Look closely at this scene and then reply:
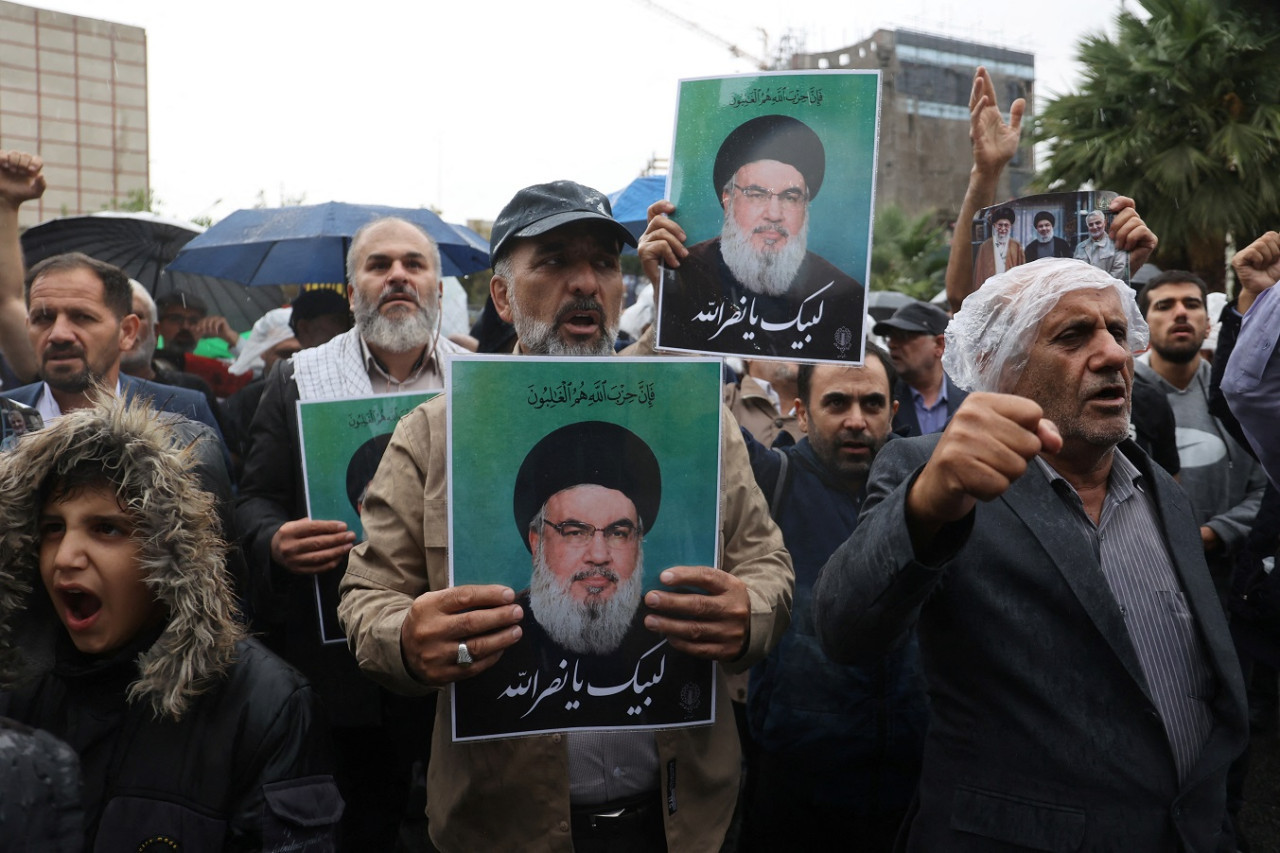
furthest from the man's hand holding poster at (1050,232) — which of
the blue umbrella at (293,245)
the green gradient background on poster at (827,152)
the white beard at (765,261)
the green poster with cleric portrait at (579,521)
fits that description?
the blue umbrella at (293,245)

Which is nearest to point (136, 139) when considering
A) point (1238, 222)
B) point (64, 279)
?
point (1238, 222)

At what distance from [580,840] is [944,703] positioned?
2.44 feet

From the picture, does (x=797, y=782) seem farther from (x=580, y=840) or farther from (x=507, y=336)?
(x=507, y=336)

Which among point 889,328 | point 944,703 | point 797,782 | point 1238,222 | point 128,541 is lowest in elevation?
point 797,782

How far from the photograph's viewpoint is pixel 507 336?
166 inches

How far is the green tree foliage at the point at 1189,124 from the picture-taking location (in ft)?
34.6

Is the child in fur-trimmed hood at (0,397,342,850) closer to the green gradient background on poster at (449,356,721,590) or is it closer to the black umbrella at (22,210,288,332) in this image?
the green gradient background on poster at (449,356,721,590)

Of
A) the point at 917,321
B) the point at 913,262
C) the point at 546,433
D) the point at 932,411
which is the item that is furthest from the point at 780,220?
the point at 913,262

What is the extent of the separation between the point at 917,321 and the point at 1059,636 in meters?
3.21

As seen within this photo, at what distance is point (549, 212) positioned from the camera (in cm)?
243

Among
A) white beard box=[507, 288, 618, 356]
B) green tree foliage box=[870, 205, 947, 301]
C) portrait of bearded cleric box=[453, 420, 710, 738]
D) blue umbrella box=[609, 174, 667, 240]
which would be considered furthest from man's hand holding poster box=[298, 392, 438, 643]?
green tree foliage box=[870, 205, 947, 301]

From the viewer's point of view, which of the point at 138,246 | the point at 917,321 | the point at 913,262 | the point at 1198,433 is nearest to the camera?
the point at 1198,433

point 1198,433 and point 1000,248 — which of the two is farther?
point 1198,433

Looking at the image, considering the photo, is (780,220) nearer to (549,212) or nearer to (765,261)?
(765,261)
